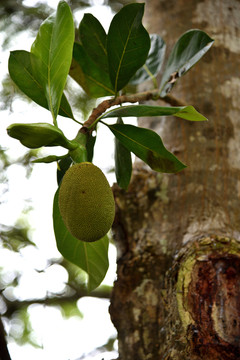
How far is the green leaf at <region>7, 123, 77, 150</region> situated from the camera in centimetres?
67

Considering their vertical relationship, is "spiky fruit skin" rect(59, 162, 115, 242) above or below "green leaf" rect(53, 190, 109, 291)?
above

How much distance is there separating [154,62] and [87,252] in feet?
1.66

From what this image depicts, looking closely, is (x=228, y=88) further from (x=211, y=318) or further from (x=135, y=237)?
(x=211, y=318)

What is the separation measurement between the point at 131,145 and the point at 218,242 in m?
0.28

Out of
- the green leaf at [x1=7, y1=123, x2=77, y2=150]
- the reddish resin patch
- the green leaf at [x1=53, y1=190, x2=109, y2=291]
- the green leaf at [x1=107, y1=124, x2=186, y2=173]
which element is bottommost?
A: the reddish resin patch

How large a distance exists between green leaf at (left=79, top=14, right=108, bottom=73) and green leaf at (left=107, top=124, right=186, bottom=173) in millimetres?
221

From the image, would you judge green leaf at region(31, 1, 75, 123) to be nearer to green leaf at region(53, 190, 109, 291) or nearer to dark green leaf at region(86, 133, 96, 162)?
dark green leaf at region(86, 133, 96, 162)

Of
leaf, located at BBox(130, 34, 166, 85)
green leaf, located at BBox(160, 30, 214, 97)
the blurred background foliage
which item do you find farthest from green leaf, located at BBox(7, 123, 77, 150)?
the blurred background foliage

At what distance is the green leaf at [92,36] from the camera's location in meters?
0.98

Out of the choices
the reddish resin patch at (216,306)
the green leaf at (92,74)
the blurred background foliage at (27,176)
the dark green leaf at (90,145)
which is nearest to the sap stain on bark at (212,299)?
the reddish resin patch at (216,306)

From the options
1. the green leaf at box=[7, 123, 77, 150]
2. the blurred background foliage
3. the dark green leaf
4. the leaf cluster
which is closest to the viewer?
the green leaf at box=[7, 123, 77, 150]

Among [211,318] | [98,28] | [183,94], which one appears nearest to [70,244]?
[211,318]

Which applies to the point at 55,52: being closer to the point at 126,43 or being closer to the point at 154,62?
the point at 126,43

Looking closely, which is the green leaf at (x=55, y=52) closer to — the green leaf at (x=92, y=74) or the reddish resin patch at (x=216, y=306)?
the green leaf at (x=92, y=74)
